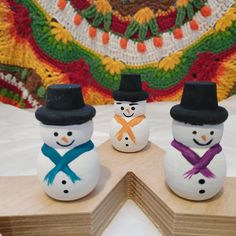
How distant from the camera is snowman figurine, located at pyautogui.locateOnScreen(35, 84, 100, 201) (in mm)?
409

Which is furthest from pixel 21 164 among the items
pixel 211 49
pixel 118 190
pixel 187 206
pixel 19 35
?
pixel 211 49

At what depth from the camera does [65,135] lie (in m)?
0.42

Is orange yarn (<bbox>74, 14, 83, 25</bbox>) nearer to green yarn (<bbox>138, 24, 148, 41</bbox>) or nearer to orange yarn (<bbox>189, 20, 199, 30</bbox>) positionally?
green yarn (<bbox>138, 24, 148, 41</bbox>)

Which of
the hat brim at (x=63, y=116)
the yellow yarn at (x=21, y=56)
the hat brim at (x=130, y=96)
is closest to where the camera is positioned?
the hat brim at (x=63, y=116)

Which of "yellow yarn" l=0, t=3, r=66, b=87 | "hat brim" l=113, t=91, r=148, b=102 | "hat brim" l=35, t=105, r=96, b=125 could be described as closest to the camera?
"hat brim" l=35, t=105, r=96, b=125

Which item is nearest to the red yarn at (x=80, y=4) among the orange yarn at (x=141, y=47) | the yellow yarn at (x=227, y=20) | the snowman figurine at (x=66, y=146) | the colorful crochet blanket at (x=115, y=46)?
the colorful crochet blanket at (x=115, y=46)

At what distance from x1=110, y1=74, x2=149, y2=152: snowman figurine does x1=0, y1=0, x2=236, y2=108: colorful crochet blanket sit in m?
0.47

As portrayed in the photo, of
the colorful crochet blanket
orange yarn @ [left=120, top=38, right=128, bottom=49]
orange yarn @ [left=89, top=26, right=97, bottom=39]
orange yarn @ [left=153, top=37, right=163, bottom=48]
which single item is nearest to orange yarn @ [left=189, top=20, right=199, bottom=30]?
the colorful crochet blanket

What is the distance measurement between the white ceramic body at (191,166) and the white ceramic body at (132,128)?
0.55 feet

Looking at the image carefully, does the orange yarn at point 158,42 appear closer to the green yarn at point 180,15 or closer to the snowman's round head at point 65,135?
the green yarn at point 180,15

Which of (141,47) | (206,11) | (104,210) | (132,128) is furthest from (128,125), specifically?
(206,11)

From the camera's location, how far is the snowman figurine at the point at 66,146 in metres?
0.41

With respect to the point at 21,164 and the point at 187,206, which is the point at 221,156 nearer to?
the point at 187,206

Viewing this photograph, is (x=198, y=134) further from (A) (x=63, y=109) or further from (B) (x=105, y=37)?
(B) (x=105, y=37)
